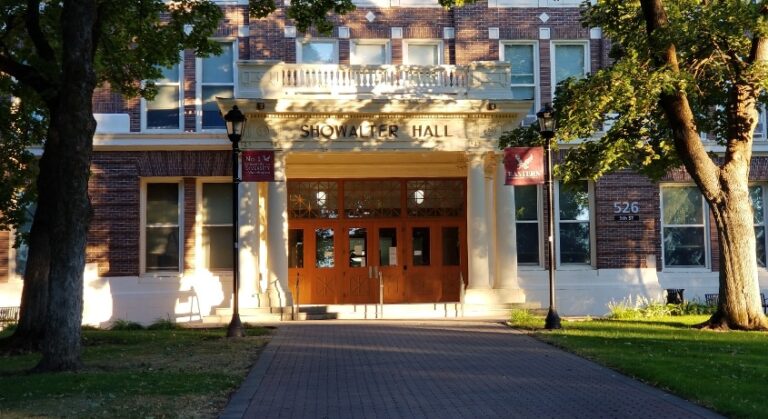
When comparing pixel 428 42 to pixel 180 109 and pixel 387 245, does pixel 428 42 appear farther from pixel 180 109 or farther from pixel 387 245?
pixel 180 109

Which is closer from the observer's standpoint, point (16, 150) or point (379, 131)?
point (16, 150)

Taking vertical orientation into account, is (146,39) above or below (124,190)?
above

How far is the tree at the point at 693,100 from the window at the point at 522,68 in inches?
276

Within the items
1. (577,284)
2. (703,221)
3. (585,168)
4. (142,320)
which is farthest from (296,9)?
(703,221)

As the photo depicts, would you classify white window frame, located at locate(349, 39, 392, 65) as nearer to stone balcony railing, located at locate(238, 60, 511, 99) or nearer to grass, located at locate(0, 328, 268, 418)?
stone balcony railing, located at locate(238, 60, 511, 99)

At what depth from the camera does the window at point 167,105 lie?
24359mm

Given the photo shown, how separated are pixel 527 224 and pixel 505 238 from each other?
3.45 meters

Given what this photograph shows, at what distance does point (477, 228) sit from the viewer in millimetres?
21516

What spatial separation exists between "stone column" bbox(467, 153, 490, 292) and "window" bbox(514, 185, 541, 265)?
11.8 feet

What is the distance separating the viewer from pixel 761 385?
9492 mm

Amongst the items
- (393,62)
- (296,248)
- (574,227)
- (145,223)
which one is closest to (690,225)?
(574,227)

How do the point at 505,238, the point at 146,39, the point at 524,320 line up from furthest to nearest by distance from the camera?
the point at 505,238
the point at 524,320
the point at 146,39

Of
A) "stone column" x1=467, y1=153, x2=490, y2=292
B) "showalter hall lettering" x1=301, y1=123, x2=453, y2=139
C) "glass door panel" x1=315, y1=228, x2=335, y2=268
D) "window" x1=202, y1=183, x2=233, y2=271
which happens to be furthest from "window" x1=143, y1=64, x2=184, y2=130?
"stone column" x1=467, y1=153, x2=490, y2=292

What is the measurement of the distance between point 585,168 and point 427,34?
9.28 meters
